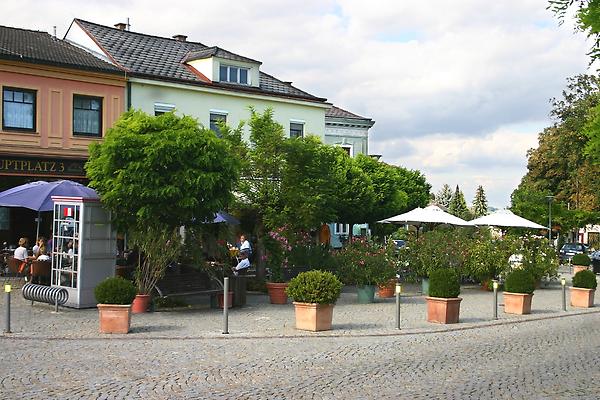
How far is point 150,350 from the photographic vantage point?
40.1 ft

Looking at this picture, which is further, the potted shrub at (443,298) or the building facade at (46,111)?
the building facade at (46,111)

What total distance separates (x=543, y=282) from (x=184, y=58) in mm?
18790

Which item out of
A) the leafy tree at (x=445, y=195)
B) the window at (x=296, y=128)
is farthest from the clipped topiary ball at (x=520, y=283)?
the leafy tree at (x=445, y=195)

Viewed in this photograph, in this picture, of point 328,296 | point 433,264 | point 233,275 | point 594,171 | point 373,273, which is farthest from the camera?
point 594,171

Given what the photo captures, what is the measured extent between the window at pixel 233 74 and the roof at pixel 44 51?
603 cm

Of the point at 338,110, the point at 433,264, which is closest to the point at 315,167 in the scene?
the point at 433,264

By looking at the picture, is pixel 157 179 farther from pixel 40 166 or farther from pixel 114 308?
pixel 40 166

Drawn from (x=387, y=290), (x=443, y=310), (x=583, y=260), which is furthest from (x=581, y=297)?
(x=583, y=260)

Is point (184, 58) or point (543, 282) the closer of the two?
point (543, 282)

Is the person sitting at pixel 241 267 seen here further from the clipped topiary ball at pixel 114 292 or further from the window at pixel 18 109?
the window at pixel 18 109

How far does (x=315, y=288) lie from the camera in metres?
14.8

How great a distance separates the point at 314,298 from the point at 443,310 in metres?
3.21

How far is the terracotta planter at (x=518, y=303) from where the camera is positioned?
744 inches

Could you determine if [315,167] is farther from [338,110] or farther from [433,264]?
[338,110]
